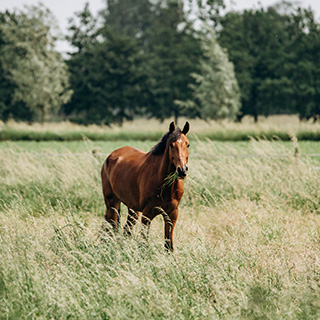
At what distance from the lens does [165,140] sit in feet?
15.9

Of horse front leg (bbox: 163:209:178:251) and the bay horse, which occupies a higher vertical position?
the bay horse

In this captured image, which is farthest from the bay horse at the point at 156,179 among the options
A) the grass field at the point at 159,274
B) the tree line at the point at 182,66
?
the tree line at the point at 182,66

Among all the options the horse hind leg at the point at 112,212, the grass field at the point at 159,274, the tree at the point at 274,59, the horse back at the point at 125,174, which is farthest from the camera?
the tree at the point at 274,59

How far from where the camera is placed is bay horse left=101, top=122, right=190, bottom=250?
4469mm

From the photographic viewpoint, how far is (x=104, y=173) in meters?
6.14

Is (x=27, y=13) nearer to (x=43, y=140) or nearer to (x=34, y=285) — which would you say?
(x=43, y=140)

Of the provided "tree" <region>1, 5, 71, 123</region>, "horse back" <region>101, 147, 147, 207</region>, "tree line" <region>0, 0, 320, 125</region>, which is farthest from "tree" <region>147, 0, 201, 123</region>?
"horse back" <region>101, 147, 147, 207</region>

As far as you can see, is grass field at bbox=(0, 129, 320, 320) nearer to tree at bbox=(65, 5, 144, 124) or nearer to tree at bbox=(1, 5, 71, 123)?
tree at bbox=(1, 5, 71, 123)

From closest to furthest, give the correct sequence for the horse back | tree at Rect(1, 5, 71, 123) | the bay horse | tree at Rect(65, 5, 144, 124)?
the bay horse < the horse back < tree at Rect(1, 5, 71, 123) < tree at Rect(65, 5, 144, 124)

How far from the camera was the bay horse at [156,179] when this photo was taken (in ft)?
14.7

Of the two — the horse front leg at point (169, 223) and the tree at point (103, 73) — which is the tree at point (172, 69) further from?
the horse front leg at point (169, 223)

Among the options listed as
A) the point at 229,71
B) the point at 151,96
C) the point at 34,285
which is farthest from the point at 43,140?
the point at 151,96

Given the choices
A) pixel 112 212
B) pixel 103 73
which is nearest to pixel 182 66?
pixel 103 73

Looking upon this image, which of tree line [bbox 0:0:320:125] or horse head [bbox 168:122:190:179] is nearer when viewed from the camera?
horse head [bbox 168:122:190:179]
